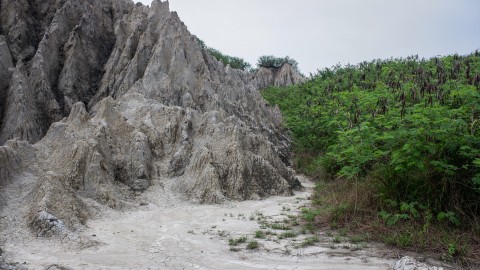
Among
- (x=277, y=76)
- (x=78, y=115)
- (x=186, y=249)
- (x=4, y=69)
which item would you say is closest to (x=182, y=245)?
(x=186, y=249)

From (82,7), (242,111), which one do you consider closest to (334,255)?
(242,111)

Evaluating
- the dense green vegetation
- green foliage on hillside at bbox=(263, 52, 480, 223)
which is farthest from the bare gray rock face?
green foliage on hillside at bbox=(263, 52, 480, 223)

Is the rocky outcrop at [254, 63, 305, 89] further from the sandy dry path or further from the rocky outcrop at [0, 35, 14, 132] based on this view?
the sandy dry path

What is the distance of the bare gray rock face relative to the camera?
10.3 m

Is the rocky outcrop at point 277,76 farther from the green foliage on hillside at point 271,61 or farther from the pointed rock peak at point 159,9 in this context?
the pointed rock peak at point 159,9

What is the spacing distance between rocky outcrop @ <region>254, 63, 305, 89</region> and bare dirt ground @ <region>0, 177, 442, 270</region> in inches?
1587

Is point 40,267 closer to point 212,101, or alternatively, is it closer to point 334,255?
point 334,255

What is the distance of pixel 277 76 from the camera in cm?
5178

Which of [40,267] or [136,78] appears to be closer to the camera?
[40,267]

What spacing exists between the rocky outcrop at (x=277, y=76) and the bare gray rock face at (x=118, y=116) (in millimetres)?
27027

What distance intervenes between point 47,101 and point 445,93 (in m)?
14.6

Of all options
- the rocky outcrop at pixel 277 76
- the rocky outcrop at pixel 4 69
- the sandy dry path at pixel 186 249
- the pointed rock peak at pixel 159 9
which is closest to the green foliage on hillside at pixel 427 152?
the sandy dry path at pixel 186 249

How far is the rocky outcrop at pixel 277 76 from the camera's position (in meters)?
49.4

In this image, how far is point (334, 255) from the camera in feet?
21.1
